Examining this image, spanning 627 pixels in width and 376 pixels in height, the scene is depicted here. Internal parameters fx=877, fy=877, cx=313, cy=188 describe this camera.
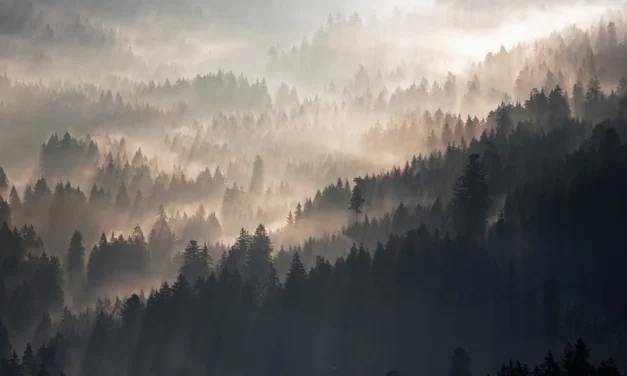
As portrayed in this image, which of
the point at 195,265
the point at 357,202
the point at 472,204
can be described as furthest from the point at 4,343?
the point at 472,204

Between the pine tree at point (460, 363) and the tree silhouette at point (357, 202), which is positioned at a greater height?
the tree silhouette at point (357, 202)

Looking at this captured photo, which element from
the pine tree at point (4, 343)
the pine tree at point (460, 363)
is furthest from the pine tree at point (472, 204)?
the pine tree at point (4, 343)

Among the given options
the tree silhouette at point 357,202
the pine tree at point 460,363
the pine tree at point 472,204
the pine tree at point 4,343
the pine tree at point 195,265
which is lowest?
the pine tree at point 460,363

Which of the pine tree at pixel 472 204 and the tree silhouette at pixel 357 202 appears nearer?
the pine tree at pixel 472 204

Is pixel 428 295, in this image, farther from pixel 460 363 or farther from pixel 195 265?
pixel 195 265

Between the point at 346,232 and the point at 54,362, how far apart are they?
59.0m

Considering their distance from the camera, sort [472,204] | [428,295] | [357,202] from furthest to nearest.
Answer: [357,202] < [472,204] < [428,295]

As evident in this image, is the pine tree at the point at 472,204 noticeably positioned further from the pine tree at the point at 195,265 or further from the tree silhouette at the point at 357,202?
the pine tree at the point at 195,265

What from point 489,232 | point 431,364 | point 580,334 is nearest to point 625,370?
point 580,334

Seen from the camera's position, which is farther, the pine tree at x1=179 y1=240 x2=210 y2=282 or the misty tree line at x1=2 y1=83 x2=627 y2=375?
the pine tree at x1=179 y1=240 x2=210 y2=282

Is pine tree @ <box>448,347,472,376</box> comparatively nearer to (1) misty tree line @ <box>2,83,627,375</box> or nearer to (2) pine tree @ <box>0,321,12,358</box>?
(1) misty tree line @ <box>2,83,627,375</box>

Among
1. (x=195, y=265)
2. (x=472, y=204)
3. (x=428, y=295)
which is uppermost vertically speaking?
(x=472, y=204)

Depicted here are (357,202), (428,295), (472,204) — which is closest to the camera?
(428,295)

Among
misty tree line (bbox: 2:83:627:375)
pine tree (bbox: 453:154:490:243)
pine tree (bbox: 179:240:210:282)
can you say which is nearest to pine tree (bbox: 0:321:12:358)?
misty tree line (bbox: 2:83:627:375)
